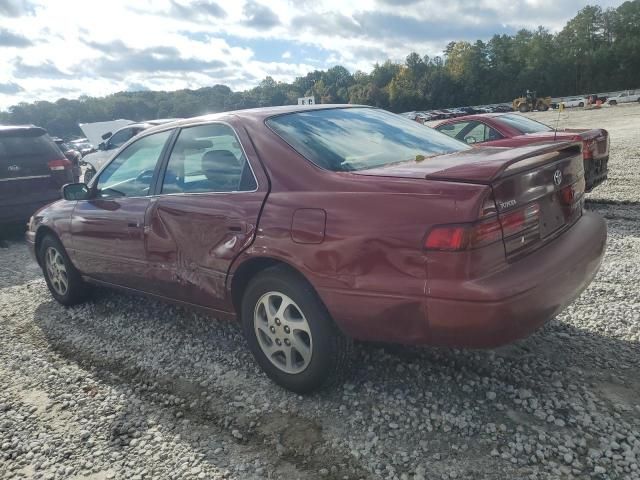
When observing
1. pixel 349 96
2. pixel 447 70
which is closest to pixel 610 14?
pixel 447 70

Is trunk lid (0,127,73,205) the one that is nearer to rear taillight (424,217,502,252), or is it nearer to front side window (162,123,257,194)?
front side window (162,123,257,194)

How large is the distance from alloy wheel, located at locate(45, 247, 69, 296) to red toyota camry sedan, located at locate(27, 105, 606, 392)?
1167mm

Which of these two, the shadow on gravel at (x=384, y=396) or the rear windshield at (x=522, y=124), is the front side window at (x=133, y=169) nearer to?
the shadow on gravel at (x=384, y=396)

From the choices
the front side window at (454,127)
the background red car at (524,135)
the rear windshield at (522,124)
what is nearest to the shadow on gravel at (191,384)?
the background red car at (524,135)

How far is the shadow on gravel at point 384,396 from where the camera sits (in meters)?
2.44

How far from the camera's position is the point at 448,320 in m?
2.26

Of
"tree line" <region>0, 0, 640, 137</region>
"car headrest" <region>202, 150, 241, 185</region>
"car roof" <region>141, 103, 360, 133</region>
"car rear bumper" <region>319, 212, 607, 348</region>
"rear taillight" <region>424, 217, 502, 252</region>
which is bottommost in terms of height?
"car rear bumper" <region>319, 212, 607, 348</region>

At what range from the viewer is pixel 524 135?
7.34 m

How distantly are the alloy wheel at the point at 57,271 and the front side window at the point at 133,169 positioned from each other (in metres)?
0.98

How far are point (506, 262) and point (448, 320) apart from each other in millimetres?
378

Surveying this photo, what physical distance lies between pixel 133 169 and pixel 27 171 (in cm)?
453

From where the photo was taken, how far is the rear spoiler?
2258mm

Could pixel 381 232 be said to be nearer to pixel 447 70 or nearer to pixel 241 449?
pixel 241 449

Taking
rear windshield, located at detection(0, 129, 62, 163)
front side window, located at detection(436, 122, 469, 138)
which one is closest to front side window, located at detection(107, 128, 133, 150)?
rear windshield, located at detection(0, 129, 62, 163)
